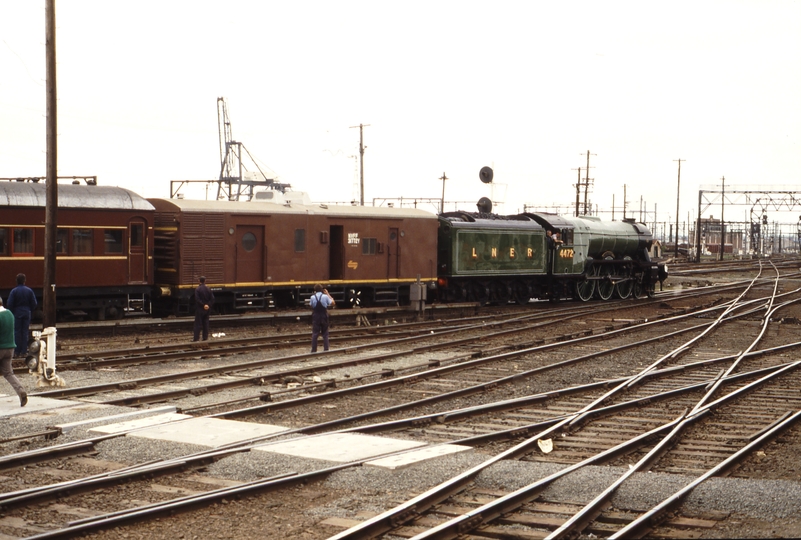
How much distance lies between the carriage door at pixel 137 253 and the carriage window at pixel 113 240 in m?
0.24

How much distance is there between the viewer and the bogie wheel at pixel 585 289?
3675 cm

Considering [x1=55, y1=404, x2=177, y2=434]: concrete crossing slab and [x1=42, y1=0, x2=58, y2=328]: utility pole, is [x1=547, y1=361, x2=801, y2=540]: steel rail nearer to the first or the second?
[x1=55, y1=404, x2=177, y2=434]: concrete crossing slab

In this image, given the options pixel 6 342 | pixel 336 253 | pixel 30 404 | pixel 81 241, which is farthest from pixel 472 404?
pixel 336 253

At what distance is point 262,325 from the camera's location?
25375 millimetres

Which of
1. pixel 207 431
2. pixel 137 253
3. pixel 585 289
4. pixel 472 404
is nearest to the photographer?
pixel 207 431

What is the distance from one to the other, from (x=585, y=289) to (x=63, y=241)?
21917mm

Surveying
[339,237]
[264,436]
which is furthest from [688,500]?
[339,237]

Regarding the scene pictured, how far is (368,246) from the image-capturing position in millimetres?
28500

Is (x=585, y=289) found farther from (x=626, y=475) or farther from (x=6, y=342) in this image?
(x=626, y=475)

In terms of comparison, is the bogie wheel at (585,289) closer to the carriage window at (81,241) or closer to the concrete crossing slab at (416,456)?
the carriage window at (81,241)

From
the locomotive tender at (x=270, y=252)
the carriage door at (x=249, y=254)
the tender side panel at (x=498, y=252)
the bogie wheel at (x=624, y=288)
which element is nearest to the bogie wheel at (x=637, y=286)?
the bogie wheel at (x=624, y=288)

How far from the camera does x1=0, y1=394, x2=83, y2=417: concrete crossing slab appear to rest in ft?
40.8

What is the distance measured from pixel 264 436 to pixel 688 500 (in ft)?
15.8

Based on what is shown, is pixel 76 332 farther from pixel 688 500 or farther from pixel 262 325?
pixel 688 500
